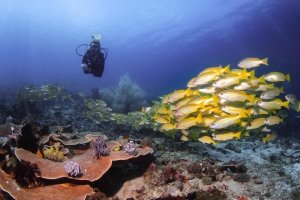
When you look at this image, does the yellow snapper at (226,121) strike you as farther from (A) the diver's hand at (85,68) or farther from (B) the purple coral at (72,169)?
(A) the diver's hand at (85,68)

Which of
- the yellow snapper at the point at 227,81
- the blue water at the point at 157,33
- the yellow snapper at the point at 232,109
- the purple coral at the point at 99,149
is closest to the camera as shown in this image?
the purple coral at the point at 99,149

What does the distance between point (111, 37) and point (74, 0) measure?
1437 cm

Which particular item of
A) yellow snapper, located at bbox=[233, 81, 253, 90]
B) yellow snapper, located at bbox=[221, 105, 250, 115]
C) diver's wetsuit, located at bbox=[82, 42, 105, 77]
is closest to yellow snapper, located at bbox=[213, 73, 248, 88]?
yellow snapper, located at bbox=[233, 81, 253, 90]

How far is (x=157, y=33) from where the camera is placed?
6594 centimetres

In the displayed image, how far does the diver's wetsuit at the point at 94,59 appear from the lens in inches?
429

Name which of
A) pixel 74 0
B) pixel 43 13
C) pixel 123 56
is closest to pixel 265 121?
pixel 74 0

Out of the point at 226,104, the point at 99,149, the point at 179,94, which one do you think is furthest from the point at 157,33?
the point at 99,149

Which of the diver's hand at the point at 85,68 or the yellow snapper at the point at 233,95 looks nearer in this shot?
the yellow snapper at the point at 233,95

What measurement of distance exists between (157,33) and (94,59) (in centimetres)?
5666

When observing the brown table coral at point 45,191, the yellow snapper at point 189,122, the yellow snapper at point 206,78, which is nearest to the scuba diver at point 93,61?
the yellow snapper at point 206,78

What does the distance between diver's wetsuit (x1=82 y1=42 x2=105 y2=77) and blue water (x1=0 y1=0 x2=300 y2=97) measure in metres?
32.1

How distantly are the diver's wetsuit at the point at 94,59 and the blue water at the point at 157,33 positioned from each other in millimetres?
32077

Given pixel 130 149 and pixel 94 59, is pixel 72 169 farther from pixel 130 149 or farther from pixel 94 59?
pixel 94 59

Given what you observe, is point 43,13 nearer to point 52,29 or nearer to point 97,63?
point 52,29
